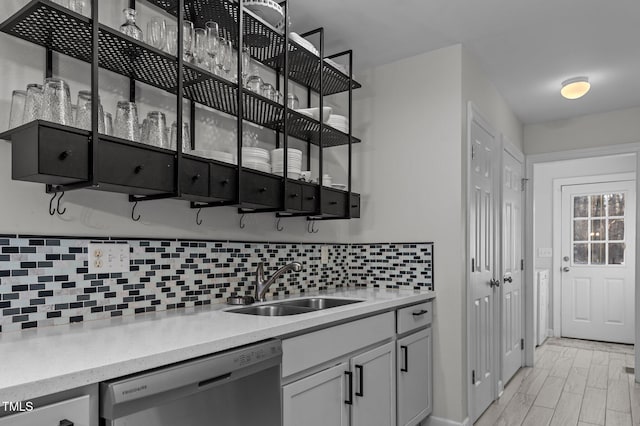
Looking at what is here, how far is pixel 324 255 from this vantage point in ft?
9.93

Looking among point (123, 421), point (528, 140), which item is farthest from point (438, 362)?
point (528, 140)

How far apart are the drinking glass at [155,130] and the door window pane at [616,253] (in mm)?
5627

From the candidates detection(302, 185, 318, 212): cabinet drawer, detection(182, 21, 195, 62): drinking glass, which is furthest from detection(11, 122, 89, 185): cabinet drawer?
detection(302, 185, 318, 212): cabinet drawer

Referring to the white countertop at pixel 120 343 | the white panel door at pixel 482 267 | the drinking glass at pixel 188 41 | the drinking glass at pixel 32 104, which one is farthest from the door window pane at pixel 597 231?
the drinking glass at pixel 32 104

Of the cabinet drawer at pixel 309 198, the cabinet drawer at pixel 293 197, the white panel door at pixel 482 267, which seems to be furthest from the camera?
the white panel door at pixel 482 267

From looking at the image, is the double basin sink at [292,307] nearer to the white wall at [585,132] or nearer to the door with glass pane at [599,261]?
the white wall at [585,132]

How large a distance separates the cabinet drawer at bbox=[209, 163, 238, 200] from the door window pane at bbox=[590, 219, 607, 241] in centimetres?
527

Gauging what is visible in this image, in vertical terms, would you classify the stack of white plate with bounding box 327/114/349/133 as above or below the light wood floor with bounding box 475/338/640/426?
above

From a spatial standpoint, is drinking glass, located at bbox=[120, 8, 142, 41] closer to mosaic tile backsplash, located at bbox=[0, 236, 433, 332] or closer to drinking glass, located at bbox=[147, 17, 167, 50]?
drinking glass, located at bbox=[147, 17, 167, 50]

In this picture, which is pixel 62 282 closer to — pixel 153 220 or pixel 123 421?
pixel 153 220

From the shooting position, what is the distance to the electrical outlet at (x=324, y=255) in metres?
3.01

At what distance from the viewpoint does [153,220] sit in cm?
191

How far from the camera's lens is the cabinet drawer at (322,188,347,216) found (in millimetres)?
2549

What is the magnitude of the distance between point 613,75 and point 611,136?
3.38 feet
